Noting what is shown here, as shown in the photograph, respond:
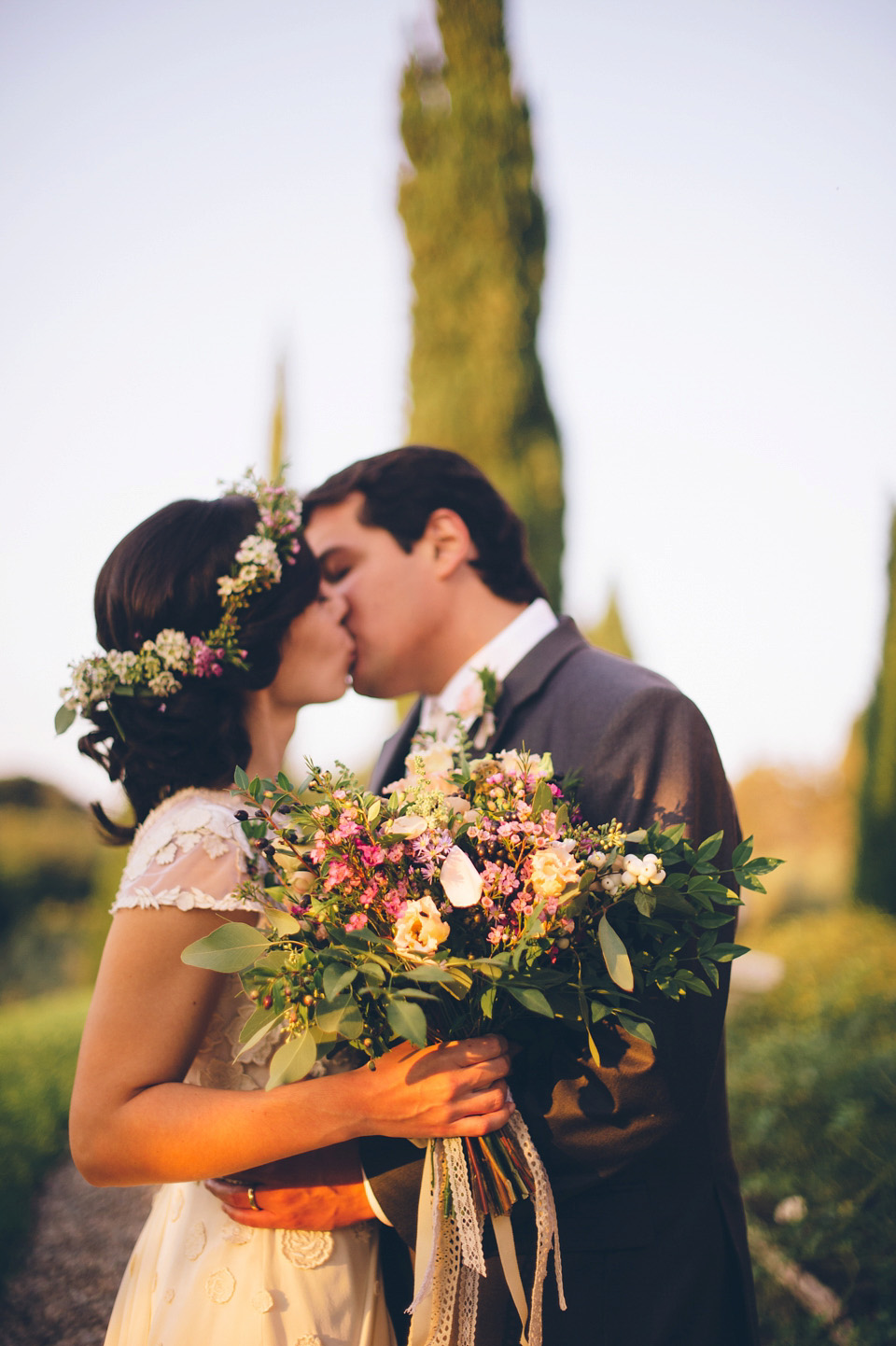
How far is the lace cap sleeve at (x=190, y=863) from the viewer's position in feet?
5.49

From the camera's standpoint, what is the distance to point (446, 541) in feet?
10.5

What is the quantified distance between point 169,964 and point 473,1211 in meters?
0.74

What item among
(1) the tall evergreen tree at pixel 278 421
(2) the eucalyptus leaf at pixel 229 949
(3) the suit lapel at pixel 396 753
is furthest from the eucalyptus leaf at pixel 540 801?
(1) the tall evergreen tree at pixel 278 421

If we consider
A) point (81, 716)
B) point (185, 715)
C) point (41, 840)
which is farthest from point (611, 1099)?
point (41, 840)

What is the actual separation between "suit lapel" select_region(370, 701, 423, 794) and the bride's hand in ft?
4.96

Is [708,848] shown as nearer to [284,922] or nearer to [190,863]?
[284,922]

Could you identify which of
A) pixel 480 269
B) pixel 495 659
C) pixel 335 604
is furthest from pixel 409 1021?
pixel 480 269

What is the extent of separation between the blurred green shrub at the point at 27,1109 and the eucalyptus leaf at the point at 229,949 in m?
3.39

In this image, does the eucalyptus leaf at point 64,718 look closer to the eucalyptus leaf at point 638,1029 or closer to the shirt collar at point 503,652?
the shirt collar at point 503,652

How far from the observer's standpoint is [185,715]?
6.77 ft

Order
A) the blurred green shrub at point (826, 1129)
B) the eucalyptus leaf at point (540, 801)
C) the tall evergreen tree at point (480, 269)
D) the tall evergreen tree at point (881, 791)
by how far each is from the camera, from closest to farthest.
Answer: the eucalyptus leaf at point (540, 801) → the blurred green shrub at point (826, 1129) → the tall evergreen tree at point (480, 269) → the tall evergreen tree at point (881, 791)

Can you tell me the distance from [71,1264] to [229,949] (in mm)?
3564

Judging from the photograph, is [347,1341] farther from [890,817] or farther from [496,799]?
[890,817]

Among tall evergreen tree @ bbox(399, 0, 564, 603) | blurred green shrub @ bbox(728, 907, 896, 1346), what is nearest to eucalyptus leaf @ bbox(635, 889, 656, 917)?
blurred green shrub @ bbox(728, 907, 896, 1346)
